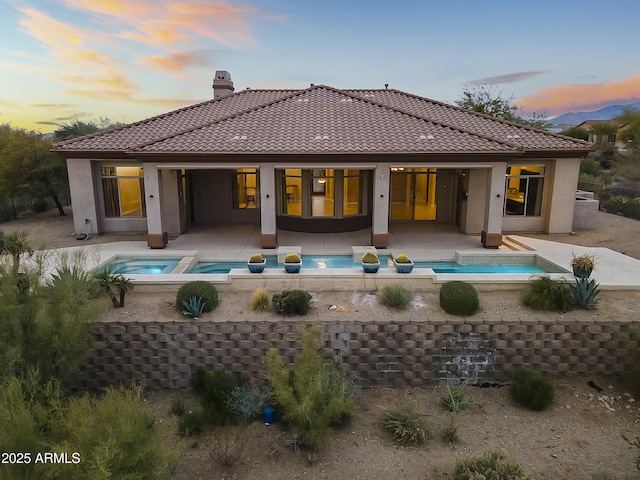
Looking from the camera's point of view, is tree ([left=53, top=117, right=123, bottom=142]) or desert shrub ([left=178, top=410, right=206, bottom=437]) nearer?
desert shrub ([left=178, top=410, right=206, bottom=437])

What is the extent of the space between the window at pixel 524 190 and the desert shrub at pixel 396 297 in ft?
34.6

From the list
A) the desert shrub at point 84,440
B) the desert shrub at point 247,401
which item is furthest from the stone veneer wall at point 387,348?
the desert shrub at point 84,440

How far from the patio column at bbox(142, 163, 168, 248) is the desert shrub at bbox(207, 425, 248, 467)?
922 cm

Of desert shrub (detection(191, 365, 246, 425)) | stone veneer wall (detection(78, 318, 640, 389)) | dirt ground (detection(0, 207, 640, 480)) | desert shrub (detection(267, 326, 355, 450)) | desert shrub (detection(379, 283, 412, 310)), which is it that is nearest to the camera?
dirt ground (detection(0, 207, 640, 480))

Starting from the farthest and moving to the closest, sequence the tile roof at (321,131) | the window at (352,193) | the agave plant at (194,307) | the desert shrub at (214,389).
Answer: the window at (352,193)
the tile roof at (321,131)
the agave plant at (194,307)
the desert shrub at (214,389)

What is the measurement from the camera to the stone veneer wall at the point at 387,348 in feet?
29.8

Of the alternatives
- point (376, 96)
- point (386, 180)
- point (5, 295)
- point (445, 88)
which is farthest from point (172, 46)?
point (445, 88)

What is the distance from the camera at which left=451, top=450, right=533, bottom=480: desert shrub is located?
5973mm

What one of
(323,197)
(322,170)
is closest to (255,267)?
(323,197)

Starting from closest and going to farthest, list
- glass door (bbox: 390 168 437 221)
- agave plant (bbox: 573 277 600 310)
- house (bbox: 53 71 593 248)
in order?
agave plant (bbox: 573 277 600 310)
house (bbox: 53 71 593 248)
glass door (bbox: 390 168 437 221)

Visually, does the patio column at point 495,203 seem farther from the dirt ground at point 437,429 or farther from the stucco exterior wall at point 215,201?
the stucco exterior wall at point 215,201

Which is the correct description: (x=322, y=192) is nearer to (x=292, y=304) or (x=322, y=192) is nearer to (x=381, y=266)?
(x=381, y=266)

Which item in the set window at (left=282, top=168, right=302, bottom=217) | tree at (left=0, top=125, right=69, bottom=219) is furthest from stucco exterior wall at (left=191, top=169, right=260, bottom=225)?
tree at (left=0, top=125, right=69, bottom=219)

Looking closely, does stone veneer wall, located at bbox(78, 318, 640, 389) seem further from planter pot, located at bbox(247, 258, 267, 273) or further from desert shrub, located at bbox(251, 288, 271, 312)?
planter pot, located at bbox(247, 258, 267, 273)
